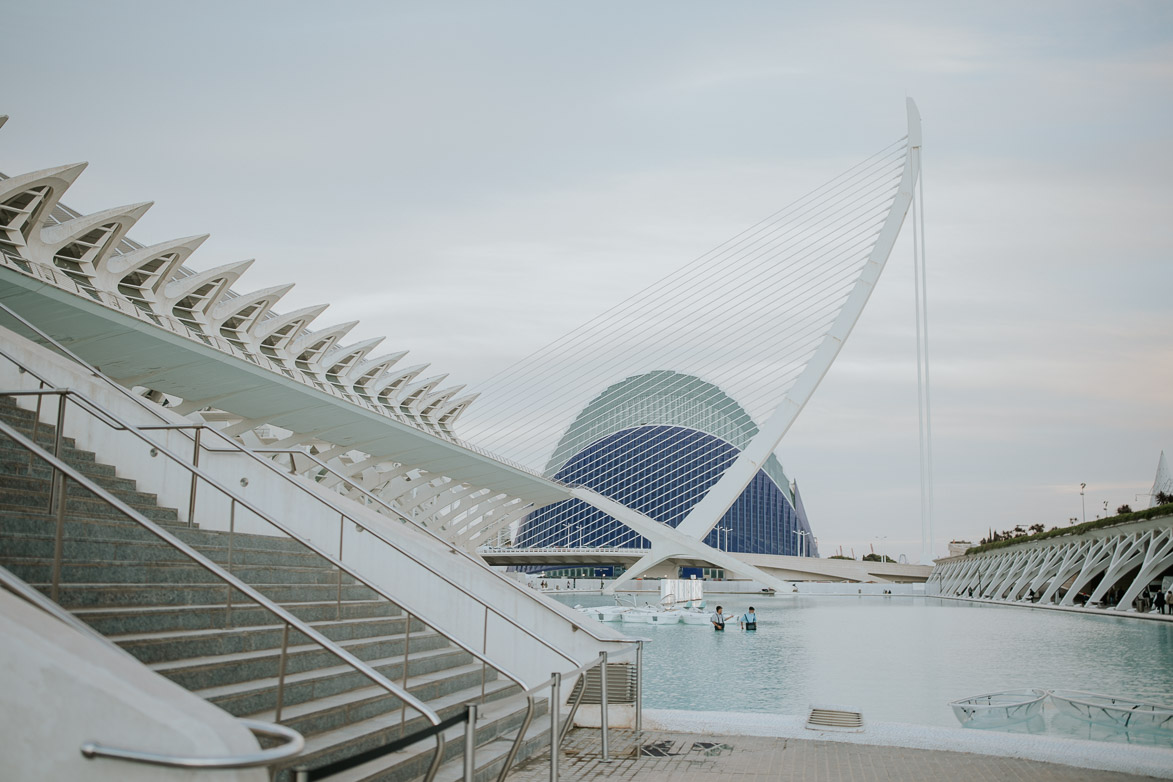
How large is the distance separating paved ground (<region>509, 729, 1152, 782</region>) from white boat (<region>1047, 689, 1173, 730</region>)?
2.09 metres

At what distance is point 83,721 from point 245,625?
2912 millimetres

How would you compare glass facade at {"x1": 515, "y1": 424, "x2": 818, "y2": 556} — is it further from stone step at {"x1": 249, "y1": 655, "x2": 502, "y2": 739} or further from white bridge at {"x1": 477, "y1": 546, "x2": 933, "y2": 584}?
stone step at {"x1": 249, "y1": 655, "x2": 502, "y2": 739}

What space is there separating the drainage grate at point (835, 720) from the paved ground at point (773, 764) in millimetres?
263

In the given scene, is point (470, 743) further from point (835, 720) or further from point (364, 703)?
point (835, 720)

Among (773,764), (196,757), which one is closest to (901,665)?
(773,764)

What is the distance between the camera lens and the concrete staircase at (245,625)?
4.70 metres

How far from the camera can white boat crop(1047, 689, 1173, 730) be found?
26.0ft

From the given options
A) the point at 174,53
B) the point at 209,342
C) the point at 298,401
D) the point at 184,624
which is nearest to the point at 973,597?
the point at 298,401

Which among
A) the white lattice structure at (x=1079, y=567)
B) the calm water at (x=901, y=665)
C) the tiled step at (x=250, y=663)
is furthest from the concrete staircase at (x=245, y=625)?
the white lattice structure at (x=1079, y=567)

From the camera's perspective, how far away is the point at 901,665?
16688 mm

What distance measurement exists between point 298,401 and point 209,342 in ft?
12.2

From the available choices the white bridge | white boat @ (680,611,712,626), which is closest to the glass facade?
the white bridge

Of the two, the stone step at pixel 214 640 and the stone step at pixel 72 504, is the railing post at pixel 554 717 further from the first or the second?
the stone step at pixel 72 504

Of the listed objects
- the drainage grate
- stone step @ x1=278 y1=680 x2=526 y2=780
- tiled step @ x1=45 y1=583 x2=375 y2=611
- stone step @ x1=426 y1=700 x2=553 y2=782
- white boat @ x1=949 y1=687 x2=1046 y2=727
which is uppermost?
tiled step @ x1=45 y1=583 x2=375 y2=611
